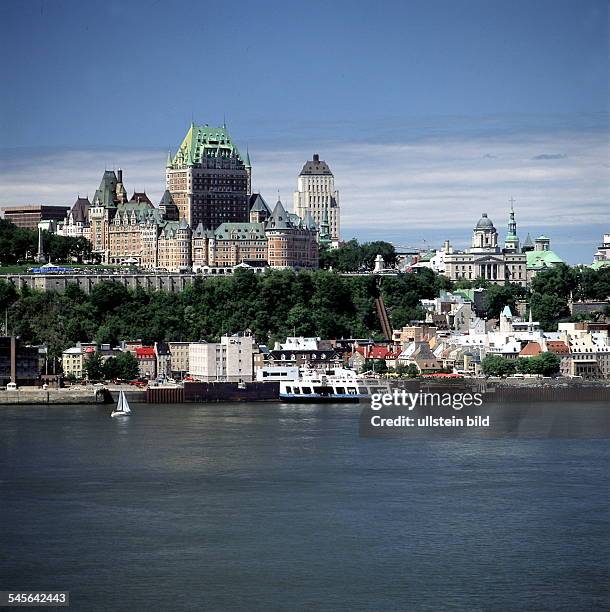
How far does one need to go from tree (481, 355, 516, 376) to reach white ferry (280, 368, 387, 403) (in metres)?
7.11

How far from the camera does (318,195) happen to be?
93.2 meters

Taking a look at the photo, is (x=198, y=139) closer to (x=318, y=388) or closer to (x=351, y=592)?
(x=318, y=388)

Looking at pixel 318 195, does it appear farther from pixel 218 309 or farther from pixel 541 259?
pixel 218 309

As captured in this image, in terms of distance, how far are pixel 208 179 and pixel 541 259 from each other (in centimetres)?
1804

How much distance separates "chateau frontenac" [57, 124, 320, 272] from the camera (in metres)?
68.8

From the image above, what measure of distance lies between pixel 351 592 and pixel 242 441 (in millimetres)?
13544

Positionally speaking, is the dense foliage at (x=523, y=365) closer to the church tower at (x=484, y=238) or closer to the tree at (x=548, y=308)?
the tree at (x=548, y=308)

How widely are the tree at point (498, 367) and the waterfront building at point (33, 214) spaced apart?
34.4 metres

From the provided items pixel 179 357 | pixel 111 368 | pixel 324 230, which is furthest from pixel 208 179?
pixel 111 368

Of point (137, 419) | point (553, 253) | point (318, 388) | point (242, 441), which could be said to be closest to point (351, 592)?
point (242, 441)

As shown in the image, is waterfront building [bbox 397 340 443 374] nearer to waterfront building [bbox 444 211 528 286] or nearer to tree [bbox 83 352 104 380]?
tree [bbox 83 352 104 380]

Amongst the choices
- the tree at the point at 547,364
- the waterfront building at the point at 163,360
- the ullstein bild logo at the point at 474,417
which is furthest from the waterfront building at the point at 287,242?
the ullstein bild logo at the point at 474,417

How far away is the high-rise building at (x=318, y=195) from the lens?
92625 mm

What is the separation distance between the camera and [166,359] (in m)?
53.7
